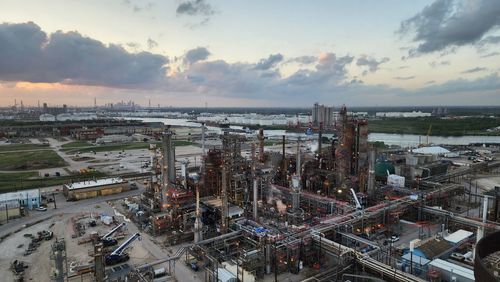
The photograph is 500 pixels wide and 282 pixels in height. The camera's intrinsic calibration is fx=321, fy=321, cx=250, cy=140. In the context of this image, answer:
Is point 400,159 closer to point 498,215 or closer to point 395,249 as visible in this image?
point 498,215

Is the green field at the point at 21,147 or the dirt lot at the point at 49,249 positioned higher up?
the green field at the point at 21,147

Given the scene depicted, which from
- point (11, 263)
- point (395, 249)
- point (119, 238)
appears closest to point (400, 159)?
point (395, 249)

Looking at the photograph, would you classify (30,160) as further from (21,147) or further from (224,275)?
(224,275)

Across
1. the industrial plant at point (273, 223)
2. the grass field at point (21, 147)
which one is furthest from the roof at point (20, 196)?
the grass field at point (21, 147)

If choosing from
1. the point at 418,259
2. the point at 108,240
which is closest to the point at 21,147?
the point at 108,240

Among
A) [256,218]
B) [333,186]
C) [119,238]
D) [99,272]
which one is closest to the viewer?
[99,272]

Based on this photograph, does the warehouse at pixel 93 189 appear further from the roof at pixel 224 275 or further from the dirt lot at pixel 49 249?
the roof at pixel 224 275
